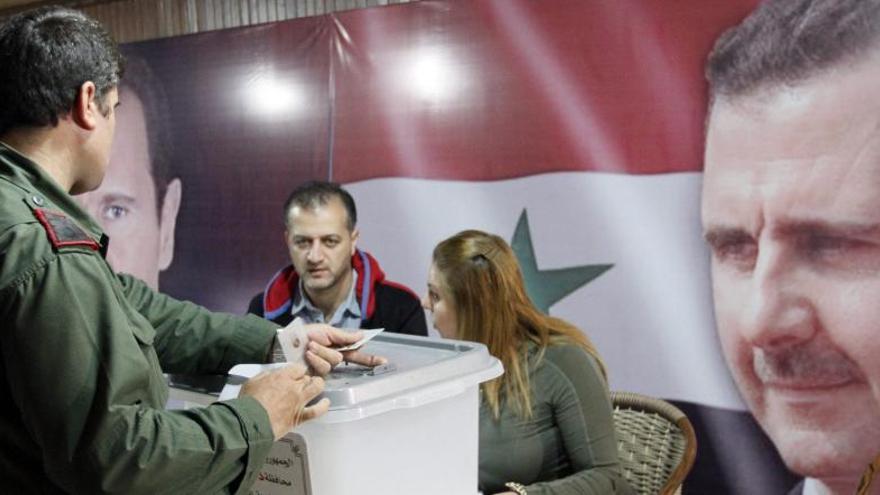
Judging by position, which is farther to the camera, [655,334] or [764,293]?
[655,334]

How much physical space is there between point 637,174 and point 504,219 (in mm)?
462

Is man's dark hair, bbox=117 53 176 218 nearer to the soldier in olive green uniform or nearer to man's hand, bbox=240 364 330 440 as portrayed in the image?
the soldier in olive green uniform

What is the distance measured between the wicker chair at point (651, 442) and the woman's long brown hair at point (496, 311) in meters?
0.28

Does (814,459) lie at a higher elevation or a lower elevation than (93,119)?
lower

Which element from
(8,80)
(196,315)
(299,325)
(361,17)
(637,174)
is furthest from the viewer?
(361,17)

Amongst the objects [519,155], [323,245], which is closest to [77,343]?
[519,155]

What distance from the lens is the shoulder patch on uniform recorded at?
105 cm

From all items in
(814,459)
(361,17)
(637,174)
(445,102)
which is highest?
(361,17)

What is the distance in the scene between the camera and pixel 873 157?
235 centimetres

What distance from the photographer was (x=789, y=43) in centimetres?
249

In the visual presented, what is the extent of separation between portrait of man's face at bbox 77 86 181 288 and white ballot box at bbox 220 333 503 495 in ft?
8.12

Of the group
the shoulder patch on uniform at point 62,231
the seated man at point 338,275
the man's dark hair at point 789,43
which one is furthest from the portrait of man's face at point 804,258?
the shoulder patch on uniform at point 62,231

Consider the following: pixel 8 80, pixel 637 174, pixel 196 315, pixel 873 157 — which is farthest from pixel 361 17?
pixel 8 80

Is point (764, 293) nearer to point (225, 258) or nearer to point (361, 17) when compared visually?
point (361, 17)
